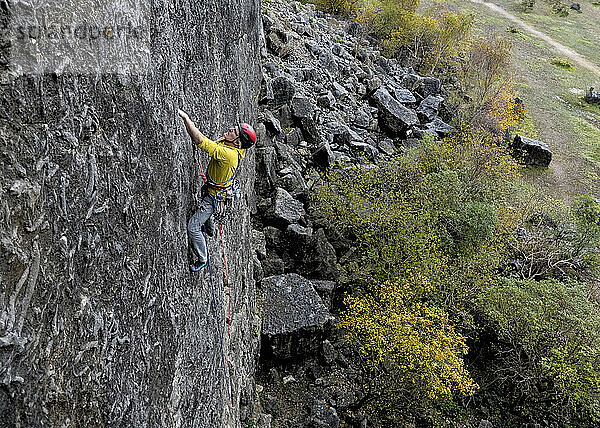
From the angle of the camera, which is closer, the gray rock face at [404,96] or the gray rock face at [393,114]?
the gray rock face at [393,114]

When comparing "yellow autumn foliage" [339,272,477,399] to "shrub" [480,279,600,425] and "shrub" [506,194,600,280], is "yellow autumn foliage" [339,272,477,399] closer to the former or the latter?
"shrub" [480,279,600,425]

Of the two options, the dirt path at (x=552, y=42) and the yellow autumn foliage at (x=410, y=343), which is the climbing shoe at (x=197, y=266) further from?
the dirt path at (x=552, y=42)

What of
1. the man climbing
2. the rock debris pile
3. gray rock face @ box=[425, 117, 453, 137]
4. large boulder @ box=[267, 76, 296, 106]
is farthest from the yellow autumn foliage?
gray rock face @ box=[425, 117, 453, 137]

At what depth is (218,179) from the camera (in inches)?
323

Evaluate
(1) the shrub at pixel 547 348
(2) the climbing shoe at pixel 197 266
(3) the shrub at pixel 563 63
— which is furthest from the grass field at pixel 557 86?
(2) the climbing shoe at pixel 197 266

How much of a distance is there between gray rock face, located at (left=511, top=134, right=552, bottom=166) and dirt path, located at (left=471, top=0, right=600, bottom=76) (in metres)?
30.3

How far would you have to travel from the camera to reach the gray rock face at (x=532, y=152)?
37312 mm

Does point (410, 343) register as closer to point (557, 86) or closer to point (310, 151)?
point (310, 151)

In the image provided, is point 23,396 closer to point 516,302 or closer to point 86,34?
point 86,34

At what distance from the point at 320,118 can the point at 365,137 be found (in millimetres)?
3812

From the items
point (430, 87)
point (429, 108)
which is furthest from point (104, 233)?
point (430, 87)

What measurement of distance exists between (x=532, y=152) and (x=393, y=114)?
13.0m

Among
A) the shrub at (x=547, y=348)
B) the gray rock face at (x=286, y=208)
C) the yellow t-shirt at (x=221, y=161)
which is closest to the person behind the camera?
the yellow t-shirt at (x=221, y=161)

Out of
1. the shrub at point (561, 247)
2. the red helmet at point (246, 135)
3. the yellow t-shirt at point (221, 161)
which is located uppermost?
the red helmet at point (246, 135)
